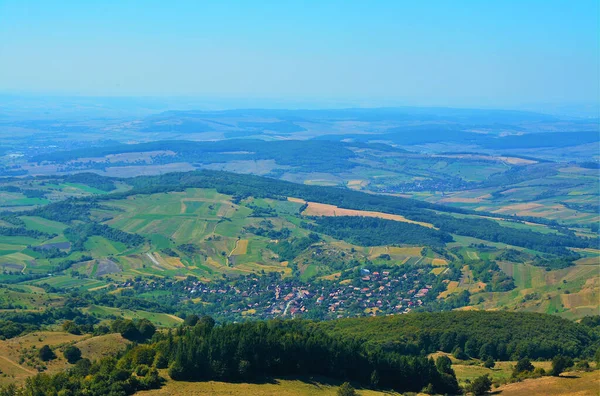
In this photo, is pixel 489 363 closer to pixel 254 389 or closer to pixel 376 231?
pixel 254 389

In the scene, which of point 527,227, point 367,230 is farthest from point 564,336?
point 527,227

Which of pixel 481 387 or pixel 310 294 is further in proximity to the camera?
pixel 310 294

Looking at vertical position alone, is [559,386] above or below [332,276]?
above

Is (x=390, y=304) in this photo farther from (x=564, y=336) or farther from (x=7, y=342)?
(x=7, y=342)

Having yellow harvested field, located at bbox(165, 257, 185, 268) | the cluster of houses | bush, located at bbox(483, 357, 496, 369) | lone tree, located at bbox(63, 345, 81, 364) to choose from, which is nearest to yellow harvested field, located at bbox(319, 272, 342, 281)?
the cluster of houses

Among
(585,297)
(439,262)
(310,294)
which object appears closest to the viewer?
(585,297)

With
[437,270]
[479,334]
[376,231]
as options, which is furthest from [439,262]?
[479,334]

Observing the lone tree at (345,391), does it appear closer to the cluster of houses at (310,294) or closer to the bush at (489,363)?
the bush at (489,363)

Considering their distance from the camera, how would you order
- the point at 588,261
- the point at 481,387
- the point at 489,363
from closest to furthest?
1. the point at 481,387
2. the point at 489,363
3. the point at 588,261
